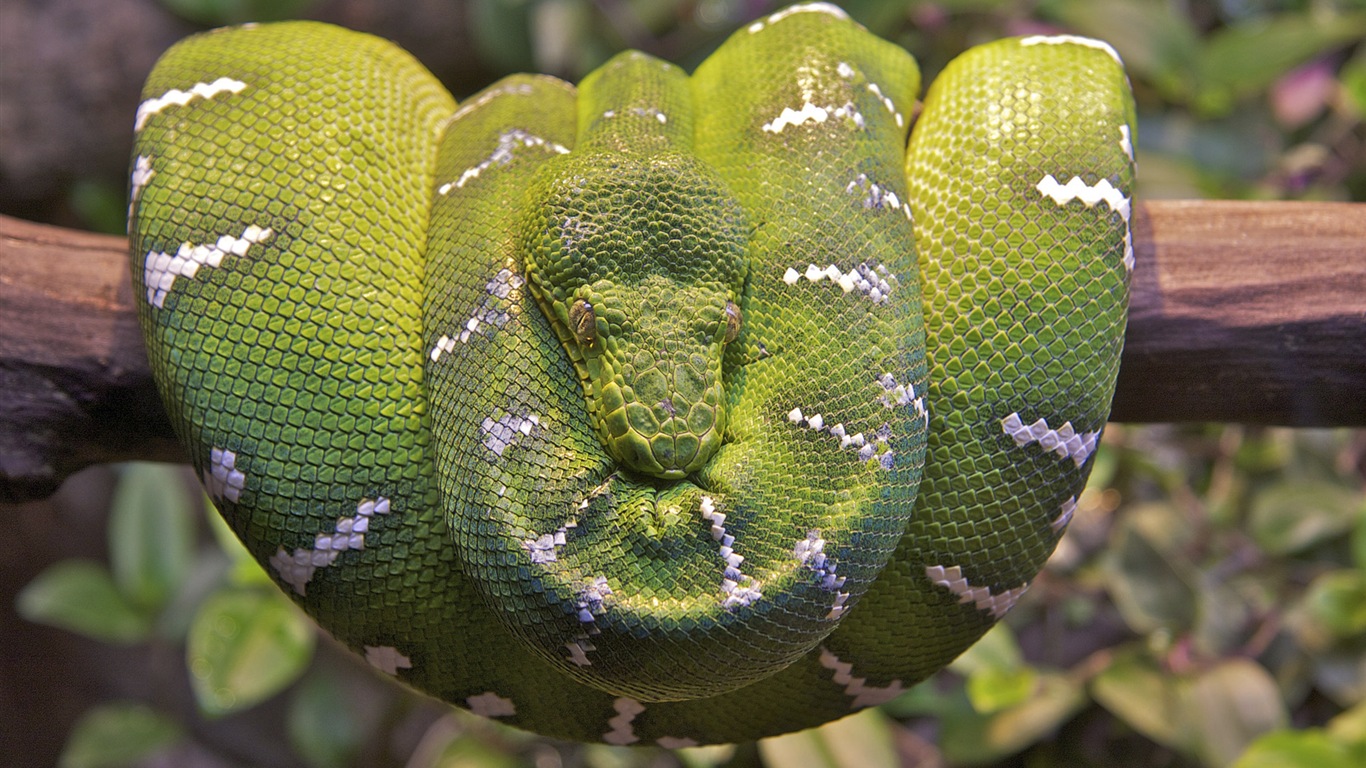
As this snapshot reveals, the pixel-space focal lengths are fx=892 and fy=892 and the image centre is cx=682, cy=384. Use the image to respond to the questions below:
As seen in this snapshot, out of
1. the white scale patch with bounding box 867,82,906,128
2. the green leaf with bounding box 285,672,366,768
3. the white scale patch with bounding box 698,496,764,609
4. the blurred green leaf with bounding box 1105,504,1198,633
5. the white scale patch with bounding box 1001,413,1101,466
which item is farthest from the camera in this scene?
the green leaf with bounding box 285,672,366,768

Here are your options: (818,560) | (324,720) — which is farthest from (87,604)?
(818,560)

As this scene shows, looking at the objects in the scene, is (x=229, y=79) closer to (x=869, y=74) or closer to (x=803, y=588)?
(x=869, y=74)

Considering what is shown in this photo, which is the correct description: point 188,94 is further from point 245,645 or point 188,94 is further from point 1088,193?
point 245,645

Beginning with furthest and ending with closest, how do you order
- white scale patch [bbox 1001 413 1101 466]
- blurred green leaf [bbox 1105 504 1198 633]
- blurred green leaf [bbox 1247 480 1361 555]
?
blurred green leaf [bbox 1247 480 1361 555] < blurred green leaf [bbox 1105 504 1198 633] < white scale patch [bbox 1001 413 1101 466]

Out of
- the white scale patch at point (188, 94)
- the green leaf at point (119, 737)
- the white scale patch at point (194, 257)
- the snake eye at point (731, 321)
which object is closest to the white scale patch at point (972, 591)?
the snake eye at point (731, 321)

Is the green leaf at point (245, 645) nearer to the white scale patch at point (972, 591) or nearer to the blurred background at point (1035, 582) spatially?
the blurred background at point (1035, 582)

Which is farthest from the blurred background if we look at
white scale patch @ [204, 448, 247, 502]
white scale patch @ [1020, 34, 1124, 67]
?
white scale patch @ [204, 448, 247, 502]

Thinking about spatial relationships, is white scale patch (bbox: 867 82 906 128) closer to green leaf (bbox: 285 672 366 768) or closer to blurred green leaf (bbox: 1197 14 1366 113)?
blurred green leaf (bbox: 1197 14 1366 113)
